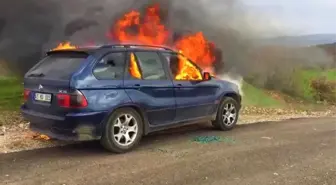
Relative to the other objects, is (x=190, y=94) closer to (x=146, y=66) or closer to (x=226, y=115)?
(x=146, y=66)

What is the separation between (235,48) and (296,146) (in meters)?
10.5

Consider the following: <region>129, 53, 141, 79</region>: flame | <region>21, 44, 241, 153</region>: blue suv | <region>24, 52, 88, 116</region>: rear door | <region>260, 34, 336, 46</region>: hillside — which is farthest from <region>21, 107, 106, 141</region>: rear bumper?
<region>260, 34, 336, 46</region>: hillside

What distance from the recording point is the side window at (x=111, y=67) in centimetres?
587

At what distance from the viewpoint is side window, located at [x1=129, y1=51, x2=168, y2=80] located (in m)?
6.33

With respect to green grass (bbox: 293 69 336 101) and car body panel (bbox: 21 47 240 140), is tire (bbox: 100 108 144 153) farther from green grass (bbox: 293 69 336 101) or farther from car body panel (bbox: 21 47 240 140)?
green grass (bbox: 293 69 336 101)

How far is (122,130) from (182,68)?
74.9 inches

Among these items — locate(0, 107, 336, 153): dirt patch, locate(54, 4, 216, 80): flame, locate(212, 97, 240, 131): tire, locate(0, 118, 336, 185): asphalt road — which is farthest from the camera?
locate(54, 4, 216, 80): flame

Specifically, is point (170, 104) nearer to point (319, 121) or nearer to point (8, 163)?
point (8, 163)

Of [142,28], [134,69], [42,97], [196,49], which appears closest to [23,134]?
[42,97]

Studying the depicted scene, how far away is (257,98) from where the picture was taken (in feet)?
44.0

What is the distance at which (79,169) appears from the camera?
5.15 metres

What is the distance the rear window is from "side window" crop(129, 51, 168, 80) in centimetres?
83

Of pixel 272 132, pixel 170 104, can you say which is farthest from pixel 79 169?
pixel 272 132

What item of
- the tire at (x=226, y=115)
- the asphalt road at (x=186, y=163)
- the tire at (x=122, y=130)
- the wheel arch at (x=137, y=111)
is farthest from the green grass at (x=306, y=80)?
the tire at (x=122, y=130)
